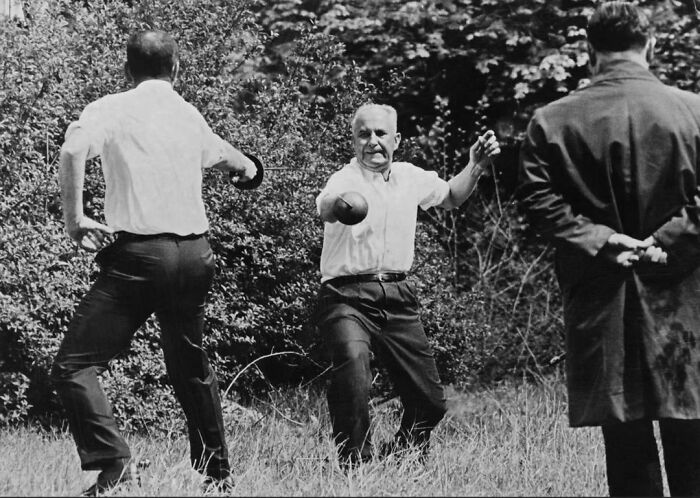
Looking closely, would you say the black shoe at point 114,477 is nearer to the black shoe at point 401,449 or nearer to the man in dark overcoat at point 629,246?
the black shoe at point 401,449

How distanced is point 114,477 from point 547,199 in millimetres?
1925

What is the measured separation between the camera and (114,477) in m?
4.34

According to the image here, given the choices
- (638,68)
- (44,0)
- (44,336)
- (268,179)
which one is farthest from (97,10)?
(638,68)

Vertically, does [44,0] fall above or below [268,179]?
above

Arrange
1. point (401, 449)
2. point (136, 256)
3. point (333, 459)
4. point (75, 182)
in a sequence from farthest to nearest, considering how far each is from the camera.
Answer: point (401, 449), point (333, 459), point (136, 256), point (75, 182)

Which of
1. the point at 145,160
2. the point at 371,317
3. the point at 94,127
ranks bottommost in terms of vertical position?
the point at 371,317

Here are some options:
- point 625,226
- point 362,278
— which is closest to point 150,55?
point 362,278

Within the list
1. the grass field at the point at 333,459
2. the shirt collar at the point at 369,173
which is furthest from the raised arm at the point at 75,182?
the shirt collar at the point at 369,173

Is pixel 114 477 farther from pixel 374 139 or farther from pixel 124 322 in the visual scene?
pixel 374 139

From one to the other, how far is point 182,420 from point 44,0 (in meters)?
2.79

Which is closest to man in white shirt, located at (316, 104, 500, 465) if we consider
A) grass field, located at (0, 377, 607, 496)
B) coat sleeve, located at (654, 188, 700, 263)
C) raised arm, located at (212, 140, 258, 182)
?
grass field, located at (0, 377, 607, 496)

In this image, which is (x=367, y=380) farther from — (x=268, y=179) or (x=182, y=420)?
(x=268, y=179)

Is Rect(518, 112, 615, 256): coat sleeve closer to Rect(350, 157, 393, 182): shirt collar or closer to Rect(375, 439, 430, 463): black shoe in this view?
Rect(350, 157, 393, 182): shirt collar

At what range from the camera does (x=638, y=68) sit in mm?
4020
